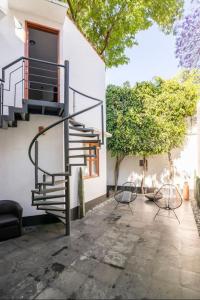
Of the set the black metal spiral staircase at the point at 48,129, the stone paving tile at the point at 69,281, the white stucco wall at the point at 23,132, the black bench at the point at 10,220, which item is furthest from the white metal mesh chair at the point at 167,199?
the black bench at the point at 10,220

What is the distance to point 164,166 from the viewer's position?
28.0ft

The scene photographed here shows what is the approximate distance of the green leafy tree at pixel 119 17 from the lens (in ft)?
25.6

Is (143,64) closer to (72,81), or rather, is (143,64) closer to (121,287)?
(72,81)

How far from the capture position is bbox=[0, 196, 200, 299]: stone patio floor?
223 centimetres

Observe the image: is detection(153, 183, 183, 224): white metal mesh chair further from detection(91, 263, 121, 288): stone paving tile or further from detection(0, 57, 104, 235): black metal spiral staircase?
detection(91, 263, 121, 288): stone paving tile

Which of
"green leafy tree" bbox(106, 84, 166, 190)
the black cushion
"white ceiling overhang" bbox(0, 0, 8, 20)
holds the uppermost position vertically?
"white ceiling overhang" bbox(0, 0, 8, 20)

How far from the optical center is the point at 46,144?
4.63 meters

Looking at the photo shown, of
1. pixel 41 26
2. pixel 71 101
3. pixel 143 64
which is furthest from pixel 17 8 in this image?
pixel 143 64

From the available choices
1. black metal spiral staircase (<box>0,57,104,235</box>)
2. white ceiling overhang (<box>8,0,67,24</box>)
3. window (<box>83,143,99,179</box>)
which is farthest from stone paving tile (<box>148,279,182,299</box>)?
white ceiling overhang (<box>8,0,67,24</box>)

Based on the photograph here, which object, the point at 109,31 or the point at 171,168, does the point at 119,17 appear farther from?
→ the point at 171,168

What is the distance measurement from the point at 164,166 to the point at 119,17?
6.89 m

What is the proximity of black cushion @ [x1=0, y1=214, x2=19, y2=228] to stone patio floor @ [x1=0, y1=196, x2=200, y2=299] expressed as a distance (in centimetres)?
33

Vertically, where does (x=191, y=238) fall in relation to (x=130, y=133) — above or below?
below

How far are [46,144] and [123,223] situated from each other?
9.04 feet
